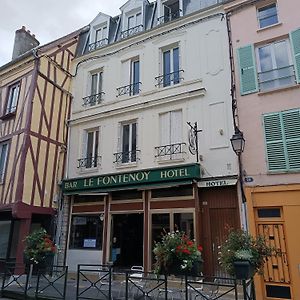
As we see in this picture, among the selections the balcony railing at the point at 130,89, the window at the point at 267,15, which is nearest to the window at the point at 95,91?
the balcony railing at the point at 130,89

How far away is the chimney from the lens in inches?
461

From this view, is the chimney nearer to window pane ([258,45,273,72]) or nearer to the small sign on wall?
the small sign on wall

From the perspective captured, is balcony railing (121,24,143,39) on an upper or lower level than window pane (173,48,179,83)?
upper

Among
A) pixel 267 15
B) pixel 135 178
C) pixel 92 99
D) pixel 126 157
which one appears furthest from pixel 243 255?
pixel 92 99

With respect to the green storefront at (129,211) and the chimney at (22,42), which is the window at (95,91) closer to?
the green storefront at (129,211)

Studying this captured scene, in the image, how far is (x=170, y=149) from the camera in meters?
8.55

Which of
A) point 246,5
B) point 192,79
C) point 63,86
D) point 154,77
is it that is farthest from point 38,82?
point 246,5

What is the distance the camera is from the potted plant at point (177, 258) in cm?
492

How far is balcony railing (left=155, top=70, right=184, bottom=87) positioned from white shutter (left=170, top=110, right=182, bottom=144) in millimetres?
988

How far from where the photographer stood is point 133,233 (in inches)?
349

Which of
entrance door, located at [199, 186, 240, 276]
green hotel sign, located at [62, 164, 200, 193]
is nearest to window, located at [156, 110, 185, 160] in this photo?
green hotel sign, located at [62, 164, 200, 193]

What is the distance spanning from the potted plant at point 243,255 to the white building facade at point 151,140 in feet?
8.15

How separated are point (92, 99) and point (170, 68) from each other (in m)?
2.98

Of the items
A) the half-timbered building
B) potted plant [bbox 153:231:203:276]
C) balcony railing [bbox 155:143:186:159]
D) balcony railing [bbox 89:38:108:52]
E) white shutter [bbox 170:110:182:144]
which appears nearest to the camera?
potted plant [bbox 153:231:203:276]
